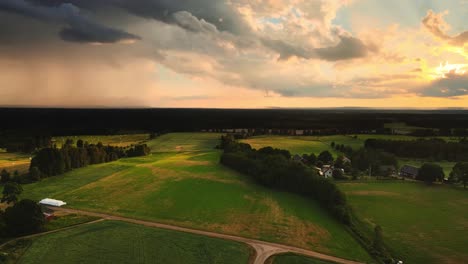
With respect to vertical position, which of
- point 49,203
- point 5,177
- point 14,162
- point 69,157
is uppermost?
point 69,157

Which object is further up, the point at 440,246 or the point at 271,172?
the point at 271,172

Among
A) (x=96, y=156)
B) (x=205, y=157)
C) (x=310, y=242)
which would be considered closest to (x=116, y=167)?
(x=96, y=156)

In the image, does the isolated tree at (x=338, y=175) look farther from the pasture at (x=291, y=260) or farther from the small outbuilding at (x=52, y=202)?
the small outbuilding at (x=52, y=202)

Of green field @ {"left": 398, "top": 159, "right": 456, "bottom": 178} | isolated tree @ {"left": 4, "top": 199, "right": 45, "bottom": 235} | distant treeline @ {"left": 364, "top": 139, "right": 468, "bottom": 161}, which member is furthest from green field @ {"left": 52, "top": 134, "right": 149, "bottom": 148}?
green field @ {"left": 398, "top": 159, "right": 456, "bottom": 178}

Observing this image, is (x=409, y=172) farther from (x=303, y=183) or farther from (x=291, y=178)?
(x=291, y=178)

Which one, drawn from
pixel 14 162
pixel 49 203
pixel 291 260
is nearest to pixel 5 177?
pixel 49 203

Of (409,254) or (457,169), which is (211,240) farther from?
(457,169)

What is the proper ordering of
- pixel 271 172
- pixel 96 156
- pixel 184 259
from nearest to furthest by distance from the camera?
pixel 184 259 → pixel 271 172 → pixel 96 156
